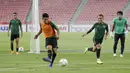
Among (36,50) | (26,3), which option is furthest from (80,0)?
(36,50)

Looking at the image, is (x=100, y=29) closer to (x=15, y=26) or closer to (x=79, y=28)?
(x=15, y=26)

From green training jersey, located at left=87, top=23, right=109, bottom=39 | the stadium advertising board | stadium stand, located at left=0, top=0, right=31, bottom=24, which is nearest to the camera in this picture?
green training jersey, located at left=87, top=23, right=109, bottom=39

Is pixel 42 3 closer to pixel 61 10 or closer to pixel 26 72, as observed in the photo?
pixel 61 10

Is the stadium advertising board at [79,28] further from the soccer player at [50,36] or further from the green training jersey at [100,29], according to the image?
the soccer player at [50,36]

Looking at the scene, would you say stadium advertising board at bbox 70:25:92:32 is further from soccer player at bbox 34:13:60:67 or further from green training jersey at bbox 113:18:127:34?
soccer player at bbox 34:13:60:67

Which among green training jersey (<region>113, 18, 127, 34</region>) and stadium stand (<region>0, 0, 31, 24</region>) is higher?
stadium stand (<region>0, 0, 31, 24</region>)

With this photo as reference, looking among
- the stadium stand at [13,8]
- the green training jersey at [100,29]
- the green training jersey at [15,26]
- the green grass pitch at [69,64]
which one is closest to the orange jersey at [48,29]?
the green grass pitch at [69,64]

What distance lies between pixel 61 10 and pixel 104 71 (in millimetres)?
48972

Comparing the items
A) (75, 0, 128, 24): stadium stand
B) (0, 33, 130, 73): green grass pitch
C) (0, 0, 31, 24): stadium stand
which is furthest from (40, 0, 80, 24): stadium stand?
(0, 33, 130, 73): green grass pitch

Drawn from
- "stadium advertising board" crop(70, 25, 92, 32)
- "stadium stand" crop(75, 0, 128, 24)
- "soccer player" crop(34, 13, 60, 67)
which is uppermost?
"stadium stand" crop(75, 0, 128, 24)

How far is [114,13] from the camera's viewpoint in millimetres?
62562

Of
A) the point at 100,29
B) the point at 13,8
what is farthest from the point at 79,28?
the point at 100,29

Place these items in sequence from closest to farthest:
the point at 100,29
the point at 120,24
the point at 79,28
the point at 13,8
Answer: the point at 100,29 < the point at 120,24 < the point at 79,28 < the point at 13,8

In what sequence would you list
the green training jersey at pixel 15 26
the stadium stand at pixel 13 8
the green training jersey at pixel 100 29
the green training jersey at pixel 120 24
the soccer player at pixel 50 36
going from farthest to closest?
the stadium stand at pixel 13 8 < the green training jersey at pixel 15 26 < the green training jersey at pixel 120 24 < the green training jersey at pixel 100 29 < the soccer player at pixel 50 36
